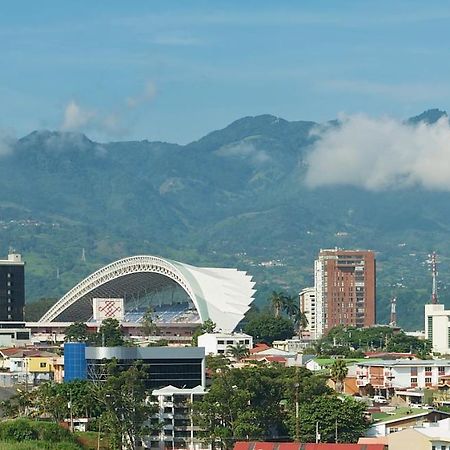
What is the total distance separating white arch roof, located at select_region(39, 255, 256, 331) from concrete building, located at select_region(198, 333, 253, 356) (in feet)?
65.9

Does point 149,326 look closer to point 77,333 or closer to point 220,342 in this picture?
point 77,333

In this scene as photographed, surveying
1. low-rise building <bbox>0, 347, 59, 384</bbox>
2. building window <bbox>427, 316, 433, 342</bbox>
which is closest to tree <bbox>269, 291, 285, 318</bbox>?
building window <bbox>427, 316, 433, 342</bbox>

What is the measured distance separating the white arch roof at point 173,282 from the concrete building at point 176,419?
250 feet

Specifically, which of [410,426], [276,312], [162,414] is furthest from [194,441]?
[276,312]

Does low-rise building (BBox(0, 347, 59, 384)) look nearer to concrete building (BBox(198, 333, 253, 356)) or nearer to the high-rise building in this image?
concrete building (BBox(198, 333, 253, 356))

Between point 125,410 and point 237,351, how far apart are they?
46235 mm

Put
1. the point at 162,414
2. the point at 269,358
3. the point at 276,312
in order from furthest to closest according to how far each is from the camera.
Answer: the point at 276,312 → the point at 269,358 → the point at 162,414

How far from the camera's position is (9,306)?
18700 cm

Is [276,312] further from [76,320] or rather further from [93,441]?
[93,441]

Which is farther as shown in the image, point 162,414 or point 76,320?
point 76,320

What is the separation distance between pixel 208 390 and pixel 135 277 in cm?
9692

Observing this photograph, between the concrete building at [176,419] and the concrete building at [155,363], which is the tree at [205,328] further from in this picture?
the concrete building at [176,419]

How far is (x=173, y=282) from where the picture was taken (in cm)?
19038

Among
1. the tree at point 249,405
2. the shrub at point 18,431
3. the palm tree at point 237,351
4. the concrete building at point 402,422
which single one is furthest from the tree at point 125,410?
the palm tree at point 237,351
